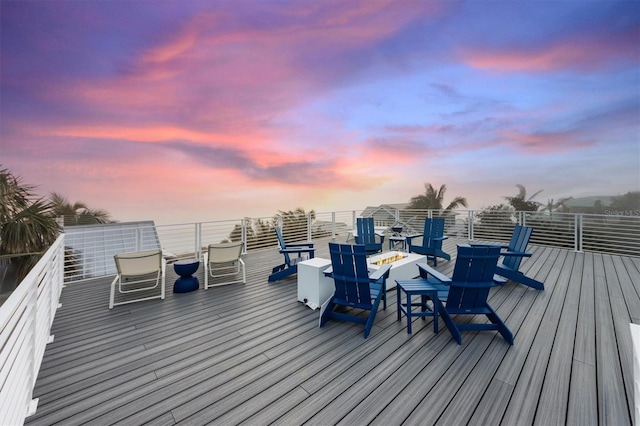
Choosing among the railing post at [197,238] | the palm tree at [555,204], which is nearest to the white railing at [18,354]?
the railing post at [197,238]

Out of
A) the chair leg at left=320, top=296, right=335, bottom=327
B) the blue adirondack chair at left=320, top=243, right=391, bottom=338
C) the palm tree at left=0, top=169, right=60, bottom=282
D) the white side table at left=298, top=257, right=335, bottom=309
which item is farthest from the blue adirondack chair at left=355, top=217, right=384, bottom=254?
the palm tree at left=0, top=169, right=60, bottom=282

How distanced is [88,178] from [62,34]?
5074 millimetres

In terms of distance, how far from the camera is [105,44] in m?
7.69

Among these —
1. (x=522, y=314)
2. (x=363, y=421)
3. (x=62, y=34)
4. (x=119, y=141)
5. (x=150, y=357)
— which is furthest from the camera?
(x=119, y=141)

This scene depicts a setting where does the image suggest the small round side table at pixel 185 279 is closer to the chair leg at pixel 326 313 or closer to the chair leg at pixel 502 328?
the chair leg at pixel 326 313

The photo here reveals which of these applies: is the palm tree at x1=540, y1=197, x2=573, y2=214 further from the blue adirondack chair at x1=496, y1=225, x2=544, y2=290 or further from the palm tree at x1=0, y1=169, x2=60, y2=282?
the palm tree at x1=0, y1=169, x2=60, y2=282

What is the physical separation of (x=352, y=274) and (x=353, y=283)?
0.11 m

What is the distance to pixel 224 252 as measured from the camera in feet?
14.8

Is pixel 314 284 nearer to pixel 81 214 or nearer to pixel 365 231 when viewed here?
pixel 365 231

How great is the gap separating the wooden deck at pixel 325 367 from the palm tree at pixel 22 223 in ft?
13.3

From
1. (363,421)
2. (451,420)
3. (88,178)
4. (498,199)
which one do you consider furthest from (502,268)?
(88,178)

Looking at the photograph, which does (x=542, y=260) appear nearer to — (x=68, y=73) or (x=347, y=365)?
(x=347, y=365)

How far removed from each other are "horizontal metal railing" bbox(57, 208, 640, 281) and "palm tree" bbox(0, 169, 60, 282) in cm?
62

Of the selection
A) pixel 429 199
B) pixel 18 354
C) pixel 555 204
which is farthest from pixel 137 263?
pixel 555 204
